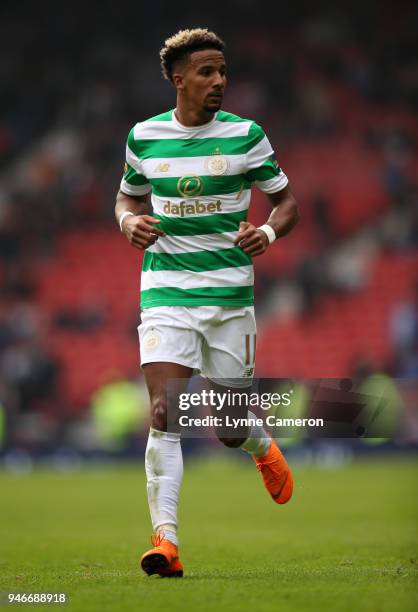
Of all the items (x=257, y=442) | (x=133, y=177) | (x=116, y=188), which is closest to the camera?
(x=133, y=177)

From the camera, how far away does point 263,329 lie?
21.4 metres

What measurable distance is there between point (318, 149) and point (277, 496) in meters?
18.0

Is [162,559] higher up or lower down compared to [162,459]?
lower down

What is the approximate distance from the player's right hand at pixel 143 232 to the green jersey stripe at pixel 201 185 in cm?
21

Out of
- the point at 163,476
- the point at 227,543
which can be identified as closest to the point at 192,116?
the point at 163,476

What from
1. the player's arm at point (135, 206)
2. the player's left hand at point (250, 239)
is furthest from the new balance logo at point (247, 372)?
the player's arm at point (135, 206)

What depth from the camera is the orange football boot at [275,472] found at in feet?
20.2

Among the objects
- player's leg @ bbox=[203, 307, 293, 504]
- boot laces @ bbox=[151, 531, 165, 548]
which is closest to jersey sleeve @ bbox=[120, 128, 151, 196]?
player's leg @ bbox=[203, 307, 293, 504]

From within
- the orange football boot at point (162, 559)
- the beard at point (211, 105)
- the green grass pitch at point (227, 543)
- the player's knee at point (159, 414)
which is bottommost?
the green grass pitch at point (227, 543)

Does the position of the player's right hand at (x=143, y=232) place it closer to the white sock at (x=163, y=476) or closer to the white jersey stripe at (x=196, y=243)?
the white jersey stripe at (x=196, y=243)

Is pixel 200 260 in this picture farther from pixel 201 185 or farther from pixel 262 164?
pixel 262 164

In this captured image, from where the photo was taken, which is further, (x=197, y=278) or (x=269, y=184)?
(x=269, y=184)

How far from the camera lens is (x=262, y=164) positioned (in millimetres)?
5688

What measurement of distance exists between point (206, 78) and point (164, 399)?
57.6 inches
